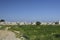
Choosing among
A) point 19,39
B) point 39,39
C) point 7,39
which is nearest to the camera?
point 7,39

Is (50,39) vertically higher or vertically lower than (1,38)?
lower

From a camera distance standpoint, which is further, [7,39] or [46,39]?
[46,39]

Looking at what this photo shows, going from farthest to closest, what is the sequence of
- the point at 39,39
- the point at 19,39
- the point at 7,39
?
the point at 39,39 → the point at 19,39 → the point at 7,39

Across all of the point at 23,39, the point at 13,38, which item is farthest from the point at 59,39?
the point at 13,38

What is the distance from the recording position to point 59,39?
80.4 feet

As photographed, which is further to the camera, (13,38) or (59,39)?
(59,39)

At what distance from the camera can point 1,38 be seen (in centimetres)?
1714

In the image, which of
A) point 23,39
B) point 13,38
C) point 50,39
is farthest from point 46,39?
point 13,38

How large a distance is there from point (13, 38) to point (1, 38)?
1.15 m

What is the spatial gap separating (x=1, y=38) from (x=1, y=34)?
82 cm

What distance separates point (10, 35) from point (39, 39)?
6.43 m

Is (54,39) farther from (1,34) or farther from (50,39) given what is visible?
(1,34)

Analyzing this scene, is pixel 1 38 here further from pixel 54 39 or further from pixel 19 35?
pixel 54 39

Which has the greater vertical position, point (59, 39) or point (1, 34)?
point (1, 34)
